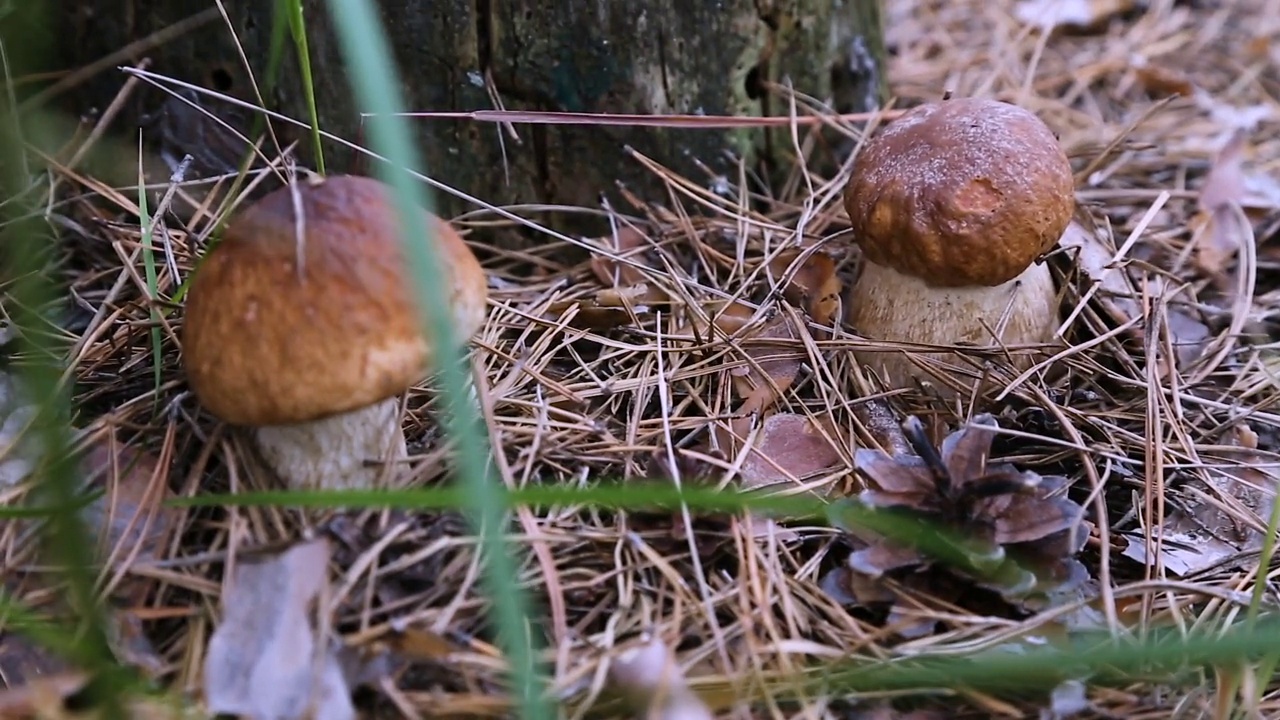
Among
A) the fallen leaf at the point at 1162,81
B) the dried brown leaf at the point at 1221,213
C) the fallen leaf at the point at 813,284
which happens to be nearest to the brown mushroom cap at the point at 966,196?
the fallen leaf at the point at 813,284

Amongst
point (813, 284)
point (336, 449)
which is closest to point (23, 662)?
point (336, 449)

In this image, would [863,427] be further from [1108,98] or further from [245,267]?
[1108,98]

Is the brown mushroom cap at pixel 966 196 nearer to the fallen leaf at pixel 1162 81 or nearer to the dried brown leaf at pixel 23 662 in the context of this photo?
the dried brown leaf at pixel 23 662

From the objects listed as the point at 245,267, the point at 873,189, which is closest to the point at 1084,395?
the point at 873,189

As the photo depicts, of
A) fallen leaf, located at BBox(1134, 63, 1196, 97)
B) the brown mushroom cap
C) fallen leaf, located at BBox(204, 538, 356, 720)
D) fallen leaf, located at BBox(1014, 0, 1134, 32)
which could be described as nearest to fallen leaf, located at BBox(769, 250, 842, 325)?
the brown mushroom cap

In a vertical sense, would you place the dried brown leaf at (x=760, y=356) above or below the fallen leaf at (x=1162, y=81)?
below

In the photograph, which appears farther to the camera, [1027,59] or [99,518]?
[1027,59]

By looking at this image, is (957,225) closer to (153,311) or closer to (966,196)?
(966,196)
